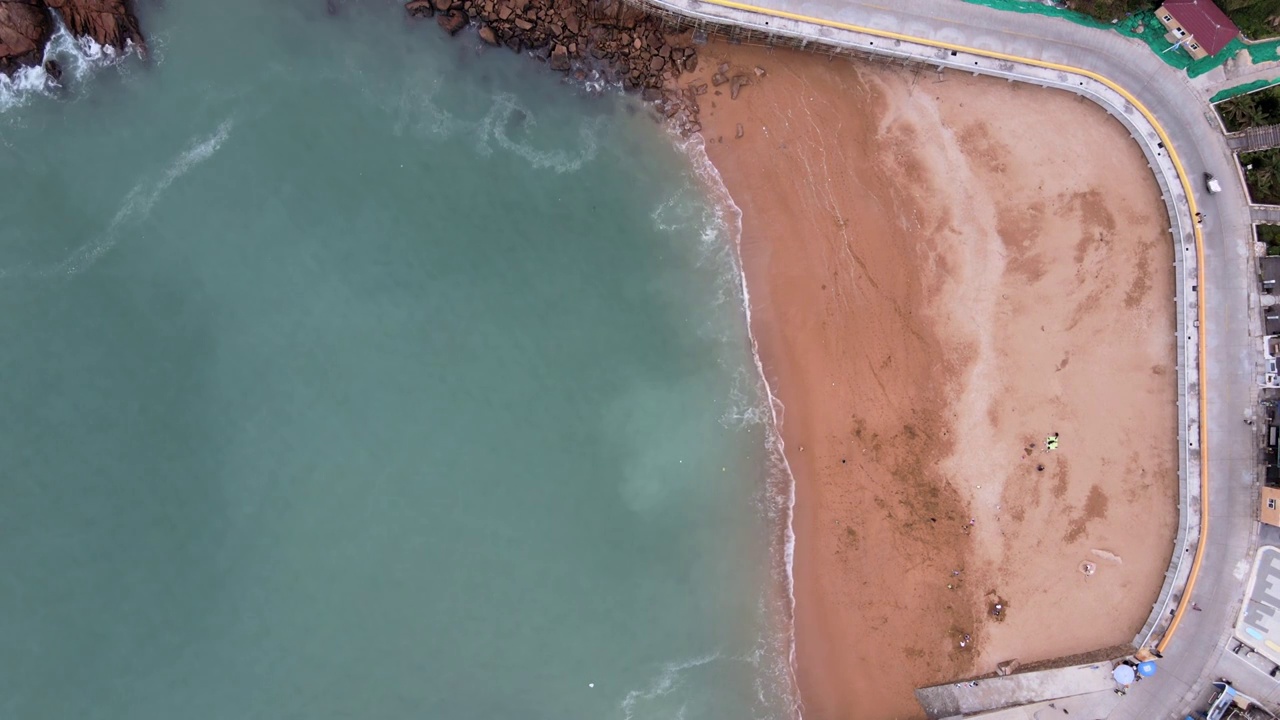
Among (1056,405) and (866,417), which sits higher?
(1056,405)

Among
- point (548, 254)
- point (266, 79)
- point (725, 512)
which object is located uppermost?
point (266, 79)

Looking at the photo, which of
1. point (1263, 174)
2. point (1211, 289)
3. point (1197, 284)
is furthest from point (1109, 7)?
point (1211, 289)

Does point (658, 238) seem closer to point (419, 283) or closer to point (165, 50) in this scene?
point (419, 283)

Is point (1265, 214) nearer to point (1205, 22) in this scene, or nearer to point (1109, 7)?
point (1205, 22)

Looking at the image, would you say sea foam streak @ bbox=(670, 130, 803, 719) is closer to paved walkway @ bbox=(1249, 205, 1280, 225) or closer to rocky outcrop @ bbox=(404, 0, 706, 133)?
rocky outcrop @ bbox=(404, 0, 706, 133)

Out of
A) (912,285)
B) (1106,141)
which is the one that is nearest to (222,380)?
(912,285)

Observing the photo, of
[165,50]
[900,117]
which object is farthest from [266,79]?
[900,117]

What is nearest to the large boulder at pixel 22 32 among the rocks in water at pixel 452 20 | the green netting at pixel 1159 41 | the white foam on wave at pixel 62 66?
the white foam on wave at pixel 62 66

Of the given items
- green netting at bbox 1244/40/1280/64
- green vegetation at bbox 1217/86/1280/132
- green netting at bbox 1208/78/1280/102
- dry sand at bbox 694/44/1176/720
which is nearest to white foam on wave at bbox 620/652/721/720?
dry sand at bbox 694/44/1176/720
